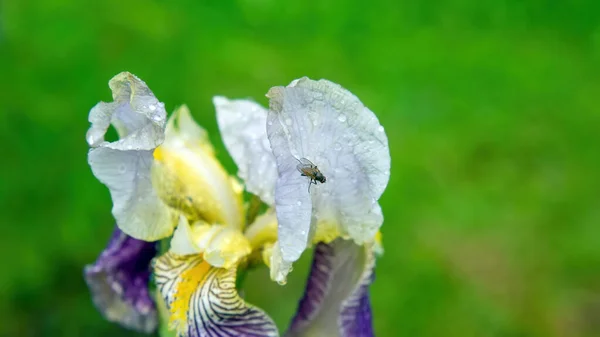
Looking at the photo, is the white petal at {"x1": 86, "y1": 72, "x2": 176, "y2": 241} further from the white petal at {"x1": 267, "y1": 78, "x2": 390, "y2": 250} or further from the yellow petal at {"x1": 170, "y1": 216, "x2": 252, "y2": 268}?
the white petal at {"x1": 267, "y1": 78, "x2": 390, "y2": 250}

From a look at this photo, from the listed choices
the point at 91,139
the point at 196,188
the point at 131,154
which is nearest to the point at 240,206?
the point at 196,188

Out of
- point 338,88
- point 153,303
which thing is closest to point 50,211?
point 153,303

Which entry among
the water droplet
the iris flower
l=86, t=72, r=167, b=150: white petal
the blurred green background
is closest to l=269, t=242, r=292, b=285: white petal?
the iris flower

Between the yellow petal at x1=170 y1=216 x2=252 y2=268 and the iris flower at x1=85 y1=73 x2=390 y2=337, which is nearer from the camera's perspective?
the iris flower at x1=85 y1=73 x2=390 y2=337

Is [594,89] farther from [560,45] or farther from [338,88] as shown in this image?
[338,88]

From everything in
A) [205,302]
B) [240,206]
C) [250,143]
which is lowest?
[205,302]

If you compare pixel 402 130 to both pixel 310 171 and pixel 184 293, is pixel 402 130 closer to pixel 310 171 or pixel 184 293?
pixel 184 293
